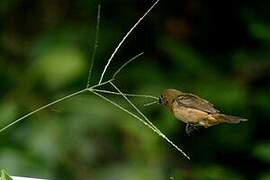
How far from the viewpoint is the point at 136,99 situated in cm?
121

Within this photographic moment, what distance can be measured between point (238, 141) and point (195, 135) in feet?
0.23

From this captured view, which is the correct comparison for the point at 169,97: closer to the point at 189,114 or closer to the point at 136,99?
the point at 189,114

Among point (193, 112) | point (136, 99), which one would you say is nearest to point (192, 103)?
point (193, 112)

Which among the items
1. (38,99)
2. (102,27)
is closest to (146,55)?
(102,27)

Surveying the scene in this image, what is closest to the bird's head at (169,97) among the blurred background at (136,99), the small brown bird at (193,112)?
the small brown bird at (193,112)

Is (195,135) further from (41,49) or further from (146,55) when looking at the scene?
(41,49)

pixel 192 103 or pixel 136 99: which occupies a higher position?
pixel 136 99

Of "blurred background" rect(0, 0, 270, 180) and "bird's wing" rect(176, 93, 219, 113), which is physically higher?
"blurred background" rect(0, 0, 270, 180)

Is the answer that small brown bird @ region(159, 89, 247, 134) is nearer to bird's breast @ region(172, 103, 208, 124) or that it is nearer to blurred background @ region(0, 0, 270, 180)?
bird's breast @ region(172, 103, 208, 124)

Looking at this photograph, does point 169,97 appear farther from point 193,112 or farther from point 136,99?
point 136,99

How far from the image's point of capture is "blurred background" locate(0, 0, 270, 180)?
1.20 meters

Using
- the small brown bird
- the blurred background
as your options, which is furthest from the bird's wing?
the blurred background

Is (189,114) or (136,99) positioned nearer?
(189,114)

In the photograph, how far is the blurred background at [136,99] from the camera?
3.92 ft
